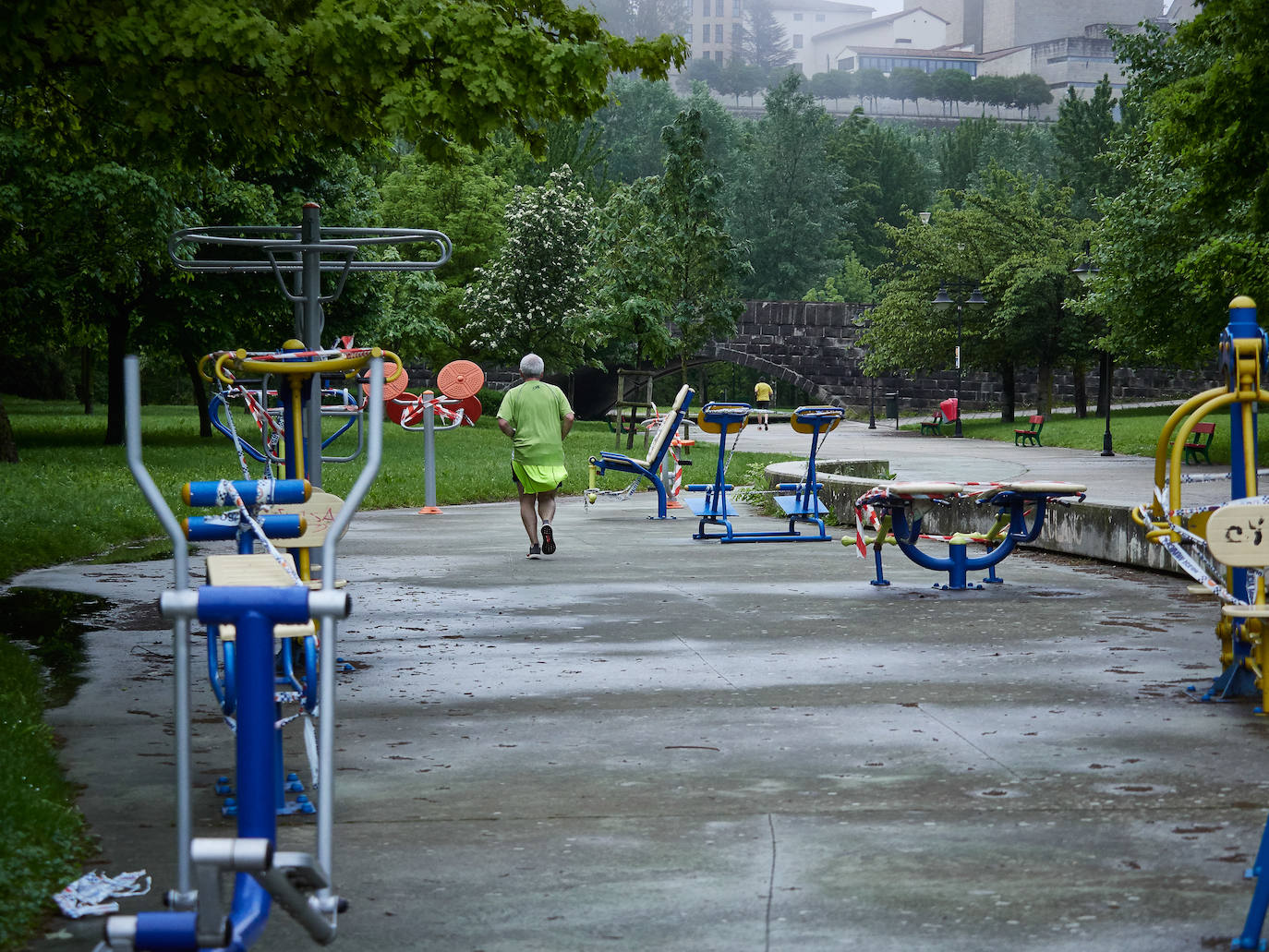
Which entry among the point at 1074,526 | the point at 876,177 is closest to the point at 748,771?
the point at 1074,526

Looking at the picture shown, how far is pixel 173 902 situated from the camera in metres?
3.19

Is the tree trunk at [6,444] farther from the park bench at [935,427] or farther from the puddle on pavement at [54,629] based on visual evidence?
the park bench at [935,427]

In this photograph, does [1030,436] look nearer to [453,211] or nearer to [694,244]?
[694,244]

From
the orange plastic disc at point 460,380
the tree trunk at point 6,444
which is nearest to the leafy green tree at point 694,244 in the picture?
the orange plastic disc at point 460,380

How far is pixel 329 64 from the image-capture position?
7.72m

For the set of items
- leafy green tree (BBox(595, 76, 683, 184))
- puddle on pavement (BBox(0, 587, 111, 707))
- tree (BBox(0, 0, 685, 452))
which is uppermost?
leafy green tree (BBox(595, 76, 683, 184))

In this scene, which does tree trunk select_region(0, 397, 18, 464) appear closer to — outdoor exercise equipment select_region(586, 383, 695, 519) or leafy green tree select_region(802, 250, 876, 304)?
outdoor exercise equipment select_region(586, 383, 695, 519)

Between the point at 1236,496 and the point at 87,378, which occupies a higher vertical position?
the point at 87,378

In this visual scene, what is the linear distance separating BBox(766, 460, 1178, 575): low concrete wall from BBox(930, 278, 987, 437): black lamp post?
28.0 m

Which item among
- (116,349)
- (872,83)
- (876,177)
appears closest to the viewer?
(116,349)

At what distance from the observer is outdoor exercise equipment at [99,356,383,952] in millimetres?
2951

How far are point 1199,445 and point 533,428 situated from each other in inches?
765

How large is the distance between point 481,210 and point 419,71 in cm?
5286

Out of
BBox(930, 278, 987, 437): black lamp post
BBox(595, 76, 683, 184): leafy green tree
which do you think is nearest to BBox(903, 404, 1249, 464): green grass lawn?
BBox(930, 278, 987, 437): black lamp post
